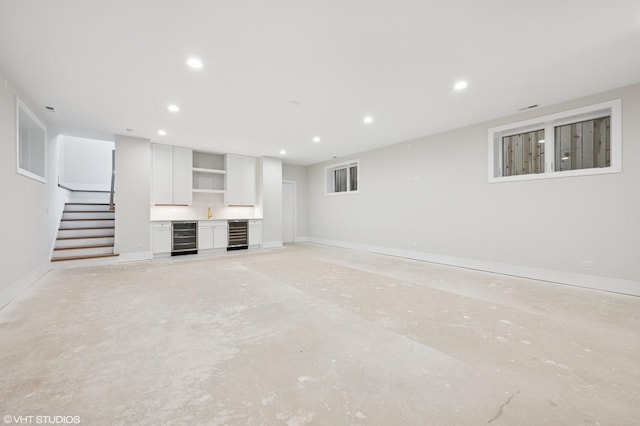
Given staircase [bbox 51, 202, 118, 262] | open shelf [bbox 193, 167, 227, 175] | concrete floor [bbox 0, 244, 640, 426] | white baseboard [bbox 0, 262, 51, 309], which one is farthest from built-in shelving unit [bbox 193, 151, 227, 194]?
concrete floor [bbox 0, 244, 640, 426]

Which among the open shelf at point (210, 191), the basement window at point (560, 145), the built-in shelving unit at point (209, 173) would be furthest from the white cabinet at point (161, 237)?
the basement window at point (560, 145)

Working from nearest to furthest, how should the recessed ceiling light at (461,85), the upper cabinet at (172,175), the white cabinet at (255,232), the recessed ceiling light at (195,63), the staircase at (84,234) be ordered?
the recessed ceiling light at (195,63), the recessed ceiling light at (461,85), the staircase at (84,234), the upper cabinet at (172,175), the white cabinet at (255,232)

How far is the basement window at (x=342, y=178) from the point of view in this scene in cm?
792

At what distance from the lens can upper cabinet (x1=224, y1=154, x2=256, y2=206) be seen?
24.5 feet

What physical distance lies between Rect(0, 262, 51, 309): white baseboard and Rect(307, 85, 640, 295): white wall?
6.54m

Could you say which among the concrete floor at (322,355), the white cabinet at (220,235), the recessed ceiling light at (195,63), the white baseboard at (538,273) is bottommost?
the concrete floor at (322,355)

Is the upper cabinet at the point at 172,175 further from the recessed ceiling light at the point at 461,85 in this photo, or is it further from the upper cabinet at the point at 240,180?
the recessed ceiling light at the point at 461,85

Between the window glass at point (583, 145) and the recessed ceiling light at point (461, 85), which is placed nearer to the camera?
the recessed ceiling light at point (461, 85)

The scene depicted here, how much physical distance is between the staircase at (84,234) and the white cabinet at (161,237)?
2.70ft

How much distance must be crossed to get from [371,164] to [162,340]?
6193 millimetres

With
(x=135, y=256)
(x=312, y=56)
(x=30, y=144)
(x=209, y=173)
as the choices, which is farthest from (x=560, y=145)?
(x=30, y=144)

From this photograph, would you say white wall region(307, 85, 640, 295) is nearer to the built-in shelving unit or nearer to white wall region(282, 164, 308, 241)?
white wall region(282, 164, 308, 241)

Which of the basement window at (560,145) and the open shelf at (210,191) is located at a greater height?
the basement window at (560,145)

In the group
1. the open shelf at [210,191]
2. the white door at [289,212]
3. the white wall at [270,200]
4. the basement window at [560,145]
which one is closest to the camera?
the basement window at [560,145]
